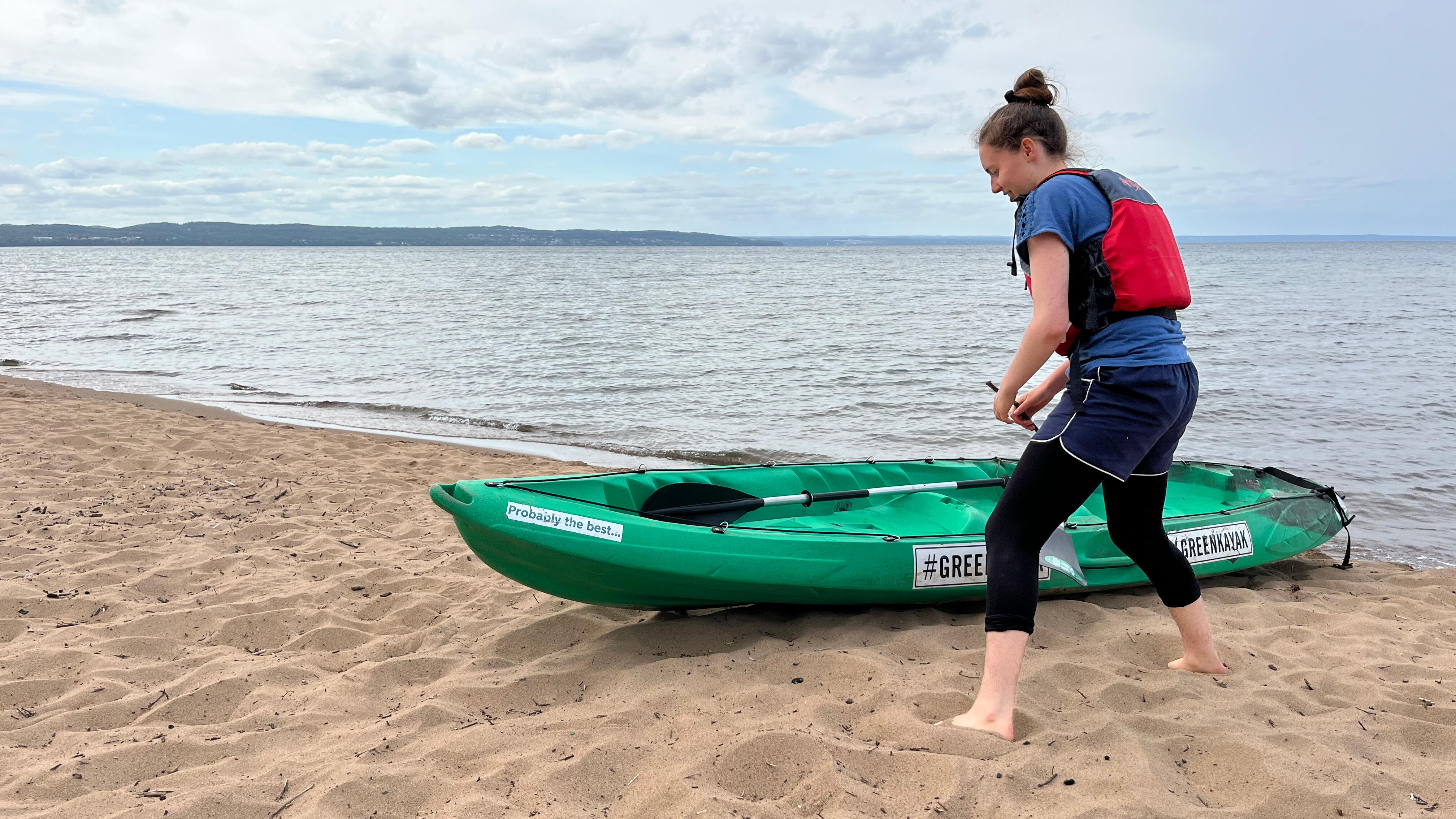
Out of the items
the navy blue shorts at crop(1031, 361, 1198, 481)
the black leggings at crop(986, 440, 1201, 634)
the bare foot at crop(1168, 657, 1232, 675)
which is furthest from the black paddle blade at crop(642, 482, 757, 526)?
the navy blue shorts at crop(1031, 361, 1198, 481)

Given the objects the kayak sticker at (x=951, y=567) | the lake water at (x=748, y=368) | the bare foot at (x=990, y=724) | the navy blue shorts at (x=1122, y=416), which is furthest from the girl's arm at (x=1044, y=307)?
the lake water at (x=748, y=368)

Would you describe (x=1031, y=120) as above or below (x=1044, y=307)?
above

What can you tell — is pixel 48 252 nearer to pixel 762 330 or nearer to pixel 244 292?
pixel 244 292

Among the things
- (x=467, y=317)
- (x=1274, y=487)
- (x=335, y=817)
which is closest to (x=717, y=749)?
(x=335, y=817)

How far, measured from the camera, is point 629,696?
2.84 meters

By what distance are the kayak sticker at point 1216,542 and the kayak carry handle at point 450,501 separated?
10.8ft

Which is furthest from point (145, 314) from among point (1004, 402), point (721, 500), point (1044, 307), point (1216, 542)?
point (1044, 307)

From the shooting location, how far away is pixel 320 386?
1234 cm

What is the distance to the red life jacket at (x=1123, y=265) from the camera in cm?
227

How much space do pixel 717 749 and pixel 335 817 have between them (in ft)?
3.19

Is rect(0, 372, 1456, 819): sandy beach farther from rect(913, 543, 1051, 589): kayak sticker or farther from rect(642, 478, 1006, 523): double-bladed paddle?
rect(642, 478, 1006, 523): double-bladed paddle

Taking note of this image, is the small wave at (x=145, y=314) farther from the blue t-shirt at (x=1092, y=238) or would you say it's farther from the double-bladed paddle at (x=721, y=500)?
the blue t-shirt at (x=1092, y=238)

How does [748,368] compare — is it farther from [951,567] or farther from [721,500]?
[951,567]

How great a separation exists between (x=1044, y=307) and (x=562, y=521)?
1867mm
